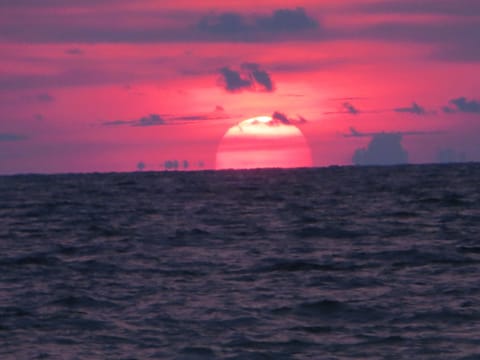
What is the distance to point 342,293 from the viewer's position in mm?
20109

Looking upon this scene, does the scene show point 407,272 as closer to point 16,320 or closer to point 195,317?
point 195,317

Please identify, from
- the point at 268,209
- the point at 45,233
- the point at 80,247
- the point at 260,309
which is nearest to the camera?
the point at 260,309

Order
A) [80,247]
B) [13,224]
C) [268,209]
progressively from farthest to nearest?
1. [268,209]
2. [13,224]
3. [80,247]

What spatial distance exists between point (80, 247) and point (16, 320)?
1372cm

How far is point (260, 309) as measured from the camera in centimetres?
1836

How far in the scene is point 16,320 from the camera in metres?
17.7

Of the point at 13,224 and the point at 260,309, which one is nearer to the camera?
the point at 260,309

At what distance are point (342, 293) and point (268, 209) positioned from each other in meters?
34.1

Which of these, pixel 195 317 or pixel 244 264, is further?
pixel 244 264

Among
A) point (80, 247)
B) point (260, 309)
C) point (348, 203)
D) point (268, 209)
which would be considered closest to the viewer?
point (260, 309)

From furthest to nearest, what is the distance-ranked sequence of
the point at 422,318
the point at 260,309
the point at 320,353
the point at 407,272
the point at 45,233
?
the point at 45,233 → the point at 407,272 → the point at 260,309 → the point at 422,318 → the point at 320,353

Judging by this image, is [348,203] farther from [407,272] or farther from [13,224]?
[407,272]

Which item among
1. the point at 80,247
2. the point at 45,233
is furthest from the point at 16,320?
the point at 45,233

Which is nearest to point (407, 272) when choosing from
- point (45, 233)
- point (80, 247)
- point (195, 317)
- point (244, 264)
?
point (244, 264)
